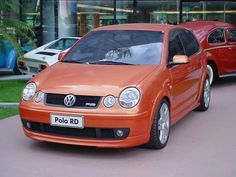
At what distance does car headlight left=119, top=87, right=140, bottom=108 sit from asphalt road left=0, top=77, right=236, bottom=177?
67 cm

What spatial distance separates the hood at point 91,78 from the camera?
5.82 meters

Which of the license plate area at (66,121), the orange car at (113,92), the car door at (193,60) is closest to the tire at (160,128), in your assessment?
the orange car at (113,92)

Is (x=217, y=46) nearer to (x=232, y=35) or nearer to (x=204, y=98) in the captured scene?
(x=232, y=35)

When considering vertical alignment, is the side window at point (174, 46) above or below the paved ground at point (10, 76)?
above

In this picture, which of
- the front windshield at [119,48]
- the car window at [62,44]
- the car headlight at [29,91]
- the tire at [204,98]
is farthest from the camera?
the car window at [62,44]

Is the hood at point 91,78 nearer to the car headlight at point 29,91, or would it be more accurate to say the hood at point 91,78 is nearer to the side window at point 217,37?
the car headlight at point 29,91

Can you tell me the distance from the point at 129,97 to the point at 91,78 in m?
0.61

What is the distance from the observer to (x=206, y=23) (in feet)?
40.9

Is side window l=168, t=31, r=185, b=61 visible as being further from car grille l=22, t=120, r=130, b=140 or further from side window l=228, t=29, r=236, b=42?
side window l=228, t=29, r=236, b=42

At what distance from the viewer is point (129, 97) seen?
18.9ft

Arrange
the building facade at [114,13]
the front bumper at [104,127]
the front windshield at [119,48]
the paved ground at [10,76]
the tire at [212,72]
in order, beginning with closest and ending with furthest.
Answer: the front bumper at [104,127] → the front windshield at [119,48] → the tire at [212,72] → the paved ground at [10,76] → the building facade at [114,13]

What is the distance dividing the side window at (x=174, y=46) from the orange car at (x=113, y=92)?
0.06 feet

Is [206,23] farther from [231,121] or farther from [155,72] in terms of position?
[155,72]

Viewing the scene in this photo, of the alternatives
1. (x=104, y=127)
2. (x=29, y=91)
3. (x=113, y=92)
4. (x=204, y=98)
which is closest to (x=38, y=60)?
(x=204, y=98)
